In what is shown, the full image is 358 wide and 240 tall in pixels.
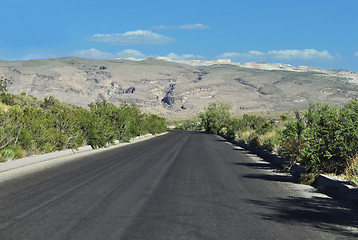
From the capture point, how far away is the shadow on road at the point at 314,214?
7211 mm

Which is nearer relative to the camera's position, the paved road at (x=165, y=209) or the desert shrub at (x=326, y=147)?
the paved road at (x=165, y=209)

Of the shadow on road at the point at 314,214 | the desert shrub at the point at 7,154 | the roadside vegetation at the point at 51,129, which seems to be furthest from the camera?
the roadside vegetation at the point at 51,129

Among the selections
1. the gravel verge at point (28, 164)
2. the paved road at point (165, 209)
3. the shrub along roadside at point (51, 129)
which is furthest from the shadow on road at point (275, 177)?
the shrub along roadside at point (51, 129)

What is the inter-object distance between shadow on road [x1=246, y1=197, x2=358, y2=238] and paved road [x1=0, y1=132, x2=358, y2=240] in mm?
17

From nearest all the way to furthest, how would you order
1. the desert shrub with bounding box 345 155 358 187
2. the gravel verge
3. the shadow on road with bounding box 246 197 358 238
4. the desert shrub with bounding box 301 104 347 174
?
the shadow on road with bounding box 246 197 358 238
the desert shrub with bounding box 345 155 358 187
the desert shrub with bounding box 301 104 347 174
the gravel verge

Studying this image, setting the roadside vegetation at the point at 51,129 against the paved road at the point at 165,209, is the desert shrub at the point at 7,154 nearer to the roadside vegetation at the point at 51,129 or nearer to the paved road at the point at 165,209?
the roadside vegetation at the point at 51,129

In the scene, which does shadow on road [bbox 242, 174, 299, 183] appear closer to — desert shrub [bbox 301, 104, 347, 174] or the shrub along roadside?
desert shrub [bbox 301, 104, 347, 174]

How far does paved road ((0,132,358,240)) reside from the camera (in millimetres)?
6562

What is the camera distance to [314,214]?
322 inches

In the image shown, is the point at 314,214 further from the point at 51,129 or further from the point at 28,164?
the point at 51,129

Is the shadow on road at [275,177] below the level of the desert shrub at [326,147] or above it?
below

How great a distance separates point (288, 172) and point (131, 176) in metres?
6.07

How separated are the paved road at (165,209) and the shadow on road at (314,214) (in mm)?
17

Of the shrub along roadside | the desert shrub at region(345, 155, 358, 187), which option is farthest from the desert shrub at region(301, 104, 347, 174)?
the shrub along roadside
